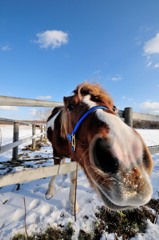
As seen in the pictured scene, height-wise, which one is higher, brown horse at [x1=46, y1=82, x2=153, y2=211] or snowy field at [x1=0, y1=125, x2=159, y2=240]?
brown horse at [x1=46, y1=82, x2=153, y2=211]

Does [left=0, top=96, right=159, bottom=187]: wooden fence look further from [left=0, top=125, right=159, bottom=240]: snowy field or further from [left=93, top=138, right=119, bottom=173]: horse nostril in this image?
[left=93, top=138, right=119, bottom=173]: horse nostril

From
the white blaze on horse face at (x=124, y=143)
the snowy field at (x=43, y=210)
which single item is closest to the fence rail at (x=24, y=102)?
the snowy field at (x=43, y=210)

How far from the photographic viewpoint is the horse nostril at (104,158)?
1148mm

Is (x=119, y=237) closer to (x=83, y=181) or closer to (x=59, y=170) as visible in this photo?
(x=59, y=170)

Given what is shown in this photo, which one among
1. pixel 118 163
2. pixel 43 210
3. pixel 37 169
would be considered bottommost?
pixel 43 210

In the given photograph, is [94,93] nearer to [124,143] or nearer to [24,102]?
[124,143]

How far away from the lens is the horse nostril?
1.15 meters

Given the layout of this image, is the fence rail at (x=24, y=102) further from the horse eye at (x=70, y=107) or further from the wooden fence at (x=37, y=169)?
the horse eye at (x=70, y=107)

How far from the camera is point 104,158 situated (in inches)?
47.6

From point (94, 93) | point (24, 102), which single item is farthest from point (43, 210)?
point (94, 93)

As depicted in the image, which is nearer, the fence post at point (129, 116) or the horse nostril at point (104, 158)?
the horse nostril at point (104, 158)

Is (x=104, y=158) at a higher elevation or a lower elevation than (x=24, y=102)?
lower

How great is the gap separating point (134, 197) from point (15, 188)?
119 inches

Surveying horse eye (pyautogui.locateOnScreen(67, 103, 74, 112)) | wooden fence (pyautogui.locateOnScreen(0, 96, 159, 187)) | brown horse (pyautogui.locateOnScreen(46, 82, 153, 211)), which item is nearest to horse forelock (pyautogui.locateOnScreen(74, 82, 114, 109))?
horse eye (pyautogui.locateOnScreen(67, 103, 74, 112))
